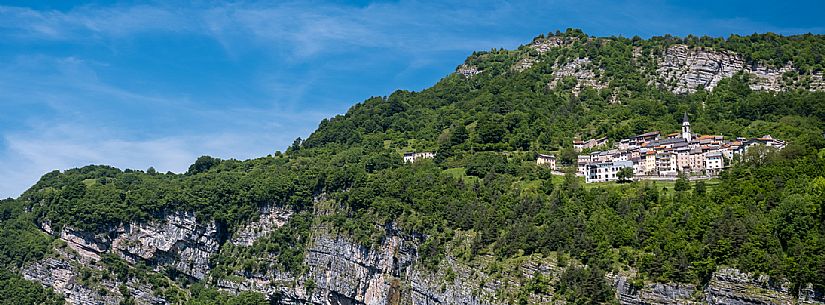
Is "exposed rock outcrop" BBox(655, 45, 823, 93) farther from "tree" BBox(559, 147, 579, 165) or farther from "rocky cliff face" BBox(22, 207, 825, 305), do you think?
"rocky cliff face" BBox(22, 207, 825, 305)

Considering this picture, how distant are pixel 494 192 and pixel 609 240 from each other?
2105 centimetres

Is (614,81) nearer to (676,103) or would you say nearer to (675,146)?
(676,103)

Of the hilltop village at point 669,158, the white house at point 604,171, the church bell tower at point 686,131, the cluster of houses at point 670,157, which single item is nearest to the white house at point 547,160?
the hilltop village at point 669,158

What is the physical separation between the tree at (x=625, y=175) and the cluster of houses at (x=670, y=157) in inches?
39.2

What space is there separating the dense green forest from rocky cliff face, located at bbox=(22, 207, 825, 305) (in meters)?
1.24

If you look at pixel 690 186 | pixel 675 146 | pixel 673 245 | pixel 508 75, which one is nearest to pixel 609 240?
pixel 673 245

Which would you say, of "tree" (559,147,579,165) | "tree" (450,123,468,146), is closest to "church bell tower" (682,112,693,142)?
"tree" (559,147,579,165)

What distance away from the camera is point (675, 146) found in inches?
4316

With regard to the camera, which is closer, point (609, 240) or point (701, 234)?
point (701, 234)

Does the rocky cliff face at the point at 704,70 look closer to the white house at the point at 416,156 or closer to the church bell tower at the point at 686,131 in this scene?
the church bell tower at the point at 686,131

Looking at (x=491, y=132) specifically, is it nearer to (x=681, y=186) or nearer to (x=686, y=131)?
(x=686, y=131)

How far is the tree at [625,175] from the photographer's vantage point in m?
104

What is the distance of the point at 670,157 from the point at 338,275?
119ft

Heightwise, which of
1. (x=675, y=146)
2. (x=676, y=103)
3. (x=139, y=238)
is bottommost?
(x=139, y=238)
